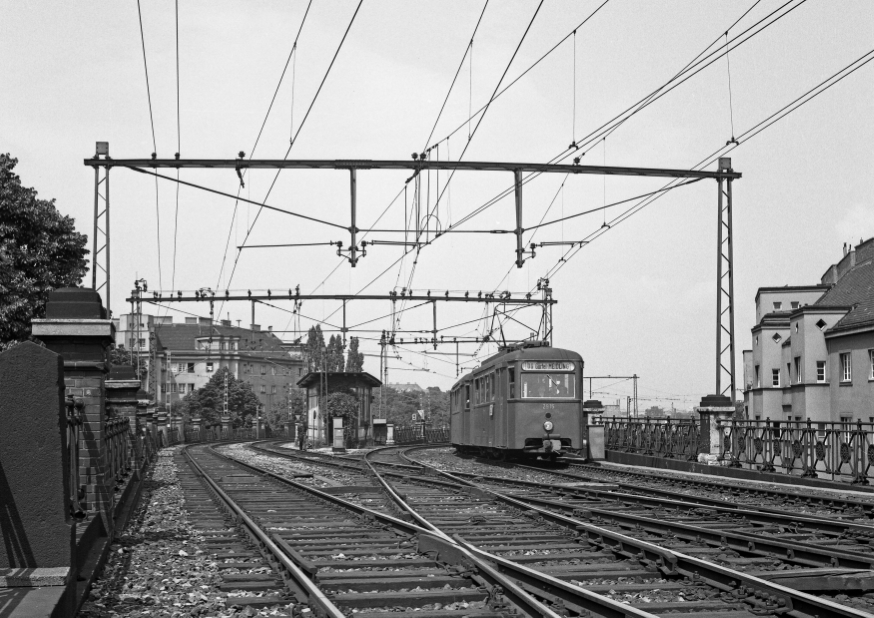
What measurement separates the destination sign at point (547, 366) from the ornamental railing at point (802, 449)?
12.1ft

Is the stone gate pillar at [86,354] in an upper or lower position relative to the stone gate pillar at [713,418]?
upper

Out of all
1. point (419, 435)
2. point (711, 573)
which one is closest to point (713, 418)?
point (711, 573)

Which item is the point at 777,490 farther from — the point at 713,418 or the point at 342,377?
the point at 342,377

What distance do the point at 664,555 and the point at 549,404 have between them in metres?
16.0

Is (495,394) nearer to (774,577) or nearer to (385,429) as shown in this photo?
(774,577)

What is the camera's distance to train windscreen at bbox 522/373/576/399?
24.2m

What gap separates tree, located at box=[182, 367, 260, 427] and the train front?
6613 cm

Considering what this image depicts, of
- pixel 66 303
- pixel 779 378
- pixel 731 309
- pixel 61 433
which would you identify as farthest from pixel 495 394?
pixel 779 378

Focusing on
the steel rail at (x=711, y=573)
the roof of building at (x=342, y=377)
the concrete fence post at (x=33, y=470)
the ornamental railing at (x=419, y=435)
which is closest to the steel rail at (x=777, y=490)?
the steel rail at (x=711, y=573)

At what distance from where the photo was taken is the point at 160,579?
28.2ft

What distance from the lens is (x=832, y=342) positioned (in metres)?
39.1

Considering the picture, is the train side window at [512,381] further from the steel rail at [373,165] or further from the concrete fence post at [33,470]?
the concrete fence post at [33,470]

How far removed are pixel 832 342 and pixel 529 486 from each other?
2492 cm

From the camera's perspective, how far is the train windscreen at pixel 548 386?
79.4 feet
